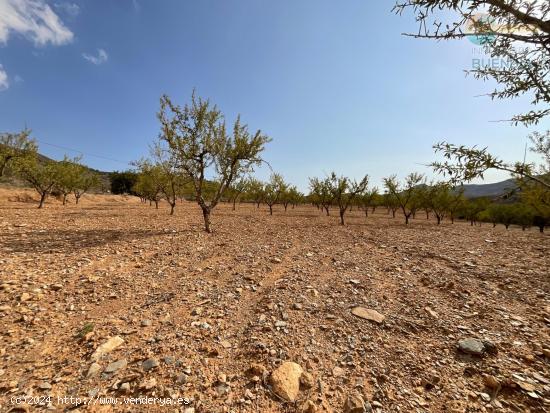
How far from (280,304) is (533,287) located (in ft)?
24.0

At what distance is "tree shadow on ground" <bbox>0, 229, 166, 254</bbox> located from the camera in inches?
331

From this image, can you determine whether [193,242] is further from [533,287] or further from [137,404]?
[533,287]

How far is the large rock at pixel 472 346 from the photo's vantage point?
382cm

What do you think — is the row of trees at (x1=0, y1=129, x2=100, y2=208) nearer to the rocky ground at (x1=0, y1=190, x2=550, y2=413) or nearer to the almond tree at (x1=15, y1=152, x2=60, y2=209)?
the almond tree at (x1=15, y1=152, x2=60, y2=209)

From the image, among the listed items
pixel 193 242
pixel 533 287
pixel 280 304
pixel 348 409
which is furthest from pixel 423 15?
pixel 193 242

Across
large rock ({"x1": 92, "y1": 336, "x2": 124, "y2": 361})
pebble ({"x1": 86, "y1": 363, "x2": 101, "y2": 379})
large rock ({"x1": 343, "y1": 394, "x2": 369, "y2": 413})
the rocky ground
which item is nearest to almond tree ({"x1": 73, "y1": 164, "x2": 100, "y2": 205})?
the rocky ground

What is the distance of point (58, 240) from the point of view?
32.2 ft

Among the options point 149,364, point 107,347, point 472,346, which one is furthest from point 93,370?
point 472,346

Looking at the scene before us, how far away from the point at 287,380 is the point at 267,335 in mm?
1002

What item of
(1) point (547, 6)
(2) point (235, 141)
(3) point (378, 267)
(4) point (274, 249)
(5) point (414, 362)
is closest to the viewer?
(1) point (547, 6)

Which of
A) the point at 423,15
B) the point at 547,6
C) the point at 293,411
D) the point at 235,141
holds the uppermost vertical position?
the point at 235,141

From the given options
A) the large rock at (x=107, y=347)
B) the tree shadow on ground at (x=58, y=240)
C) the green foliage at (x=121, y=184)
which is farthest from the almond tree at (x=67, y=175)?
the green foliage at (x=121, y=184)

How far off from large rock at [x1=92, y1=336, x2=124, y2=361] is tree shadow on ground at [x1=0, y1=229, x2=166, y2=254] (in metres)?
6.54

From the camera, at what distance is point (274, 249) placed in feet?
34.2
